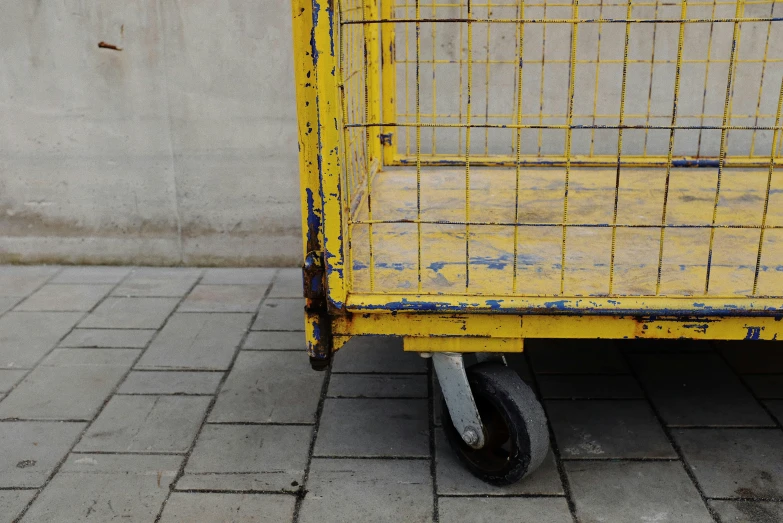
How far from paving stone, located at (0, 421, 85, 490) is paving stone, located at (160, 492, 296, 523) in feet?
1.76

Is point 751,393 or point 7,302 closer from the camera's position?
point 751,393

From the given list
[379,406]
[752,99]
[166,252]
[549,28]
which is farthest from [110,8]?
[752,99]

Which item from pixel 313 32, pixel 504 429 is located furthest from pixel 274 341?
pixel 313 32

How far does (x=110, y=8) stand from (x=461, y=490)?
139 inches

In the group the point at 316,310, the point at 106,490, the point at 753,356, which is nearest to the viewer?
the point at 316,310

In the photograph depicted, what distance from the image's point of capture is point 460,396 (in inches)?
101

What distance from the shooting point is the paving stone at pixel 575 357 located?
3480mm

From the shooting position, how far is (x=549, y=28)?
14.6ft

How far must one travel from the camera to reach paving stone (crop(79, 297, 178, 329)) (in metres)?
4.06

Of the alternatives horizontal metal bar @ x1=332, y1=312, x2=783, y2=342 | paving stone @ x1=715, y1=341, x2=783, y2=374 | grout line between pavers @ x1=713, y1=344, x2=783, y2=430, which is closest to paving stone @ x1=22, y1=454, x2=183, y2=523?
horizontal metal bar @ x1=332, y1=312, x2=783, y2=342

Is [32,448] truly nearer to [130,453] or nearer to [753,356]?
[130,453]

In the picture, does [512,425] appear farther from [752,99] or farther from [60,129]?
[60,129]

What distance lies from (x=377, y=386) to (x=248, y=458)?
73 cm

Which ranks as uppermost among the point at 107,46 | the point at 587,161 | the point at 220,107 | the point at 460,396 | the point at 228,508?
the point at 107,46
